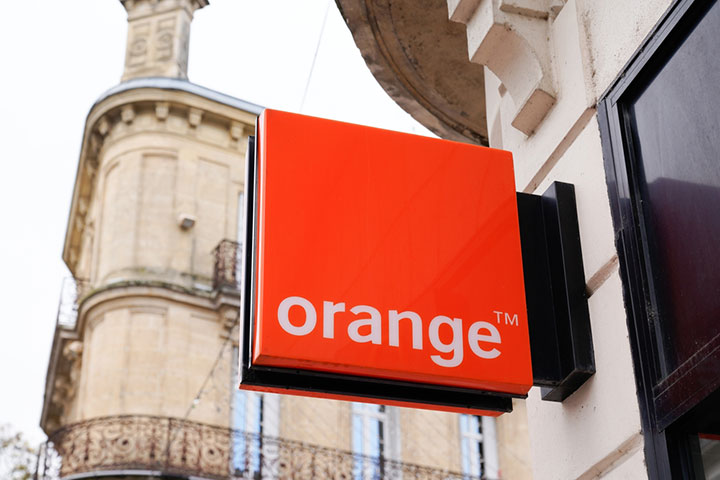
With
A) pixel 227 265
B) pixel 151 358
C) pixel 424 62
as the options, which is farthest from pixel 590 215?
pixel 227 265

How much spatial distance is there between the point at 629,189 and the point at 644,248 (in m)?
0.24

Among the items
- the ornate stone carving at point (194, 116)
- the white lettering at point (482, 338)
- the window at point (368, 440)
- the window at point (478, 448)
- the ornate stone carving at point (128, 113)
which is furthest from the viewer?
the ornate stone carving at point (194, 116)

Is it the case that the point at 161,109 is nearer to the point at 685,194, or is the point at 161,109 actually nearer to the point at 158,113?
the point at 158,113

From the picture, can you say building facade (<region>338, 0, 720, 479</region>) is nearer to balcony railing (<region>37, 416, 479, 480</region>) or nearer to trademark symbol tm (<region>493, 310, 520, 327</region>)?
trademark symbol tm (<region>493, 310, 520, 327</region>)

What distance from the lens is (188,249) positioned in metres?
22.6

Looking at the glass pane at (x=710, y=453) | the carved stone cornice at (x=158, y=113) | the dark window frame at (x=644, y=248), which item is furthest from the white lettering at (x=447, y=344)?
the carved stone cornice at (x=158, y=113)

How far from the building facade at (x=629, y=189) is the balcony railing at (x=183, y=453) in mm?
15478

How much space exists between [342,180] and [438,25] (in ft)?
8.49

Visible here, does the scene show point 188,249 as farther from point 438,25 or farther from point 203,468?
point 438,25

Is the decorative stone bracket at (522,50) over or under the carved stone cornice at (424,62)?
under

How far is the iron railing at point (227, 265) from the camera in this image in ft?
72.3

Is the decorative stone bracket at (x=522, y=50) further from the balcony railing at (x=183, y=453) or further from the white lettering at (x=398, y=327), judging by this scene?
the balcony railing at (x=183, y=453)

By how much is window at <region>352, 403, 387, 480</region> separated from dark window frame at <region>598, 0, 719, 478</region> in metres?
17.3

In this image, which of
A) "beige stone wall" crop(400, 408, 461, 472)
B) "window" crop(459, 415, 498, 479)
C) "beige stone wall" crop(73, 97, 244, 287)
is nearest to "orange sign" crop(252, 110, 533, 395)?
"beige stone wall" crop(73, 97, 244, 287)
